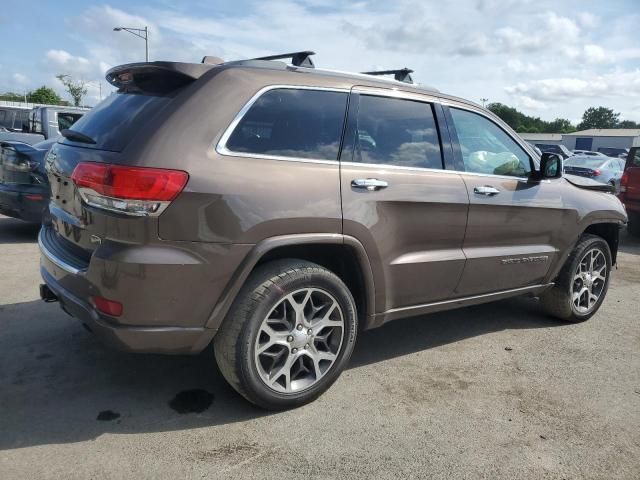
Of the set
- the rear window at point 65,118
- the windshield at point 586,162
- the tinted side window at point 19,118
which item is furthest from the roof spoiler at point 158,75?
the windshield at point 586,162

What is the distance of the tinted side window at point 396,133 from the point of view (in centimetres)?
328

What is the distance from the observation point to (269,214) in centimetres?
275

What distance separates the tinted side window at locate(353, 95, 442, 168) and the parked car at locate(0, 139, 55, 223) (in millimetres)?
4936

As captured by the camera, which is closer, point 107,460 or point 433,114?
point 107,460

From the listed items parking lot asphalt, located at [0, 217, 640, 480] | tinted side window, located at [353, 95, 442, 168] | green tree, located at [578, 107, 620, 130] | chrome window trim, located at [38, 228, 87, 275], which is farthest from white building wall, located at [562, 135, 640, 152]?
chrome window trim, located at [38, 228, 87, 275]

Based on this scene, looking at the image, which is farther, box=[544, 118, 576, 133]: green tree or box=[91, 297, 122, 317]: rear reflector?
box=[544, 118, 576, 133]: green tree

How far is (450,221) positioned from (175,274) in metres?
1.88

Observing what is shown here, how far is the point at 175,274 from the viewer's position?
2.58 metres

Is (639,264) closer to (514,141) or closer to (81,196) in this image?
(514,141)

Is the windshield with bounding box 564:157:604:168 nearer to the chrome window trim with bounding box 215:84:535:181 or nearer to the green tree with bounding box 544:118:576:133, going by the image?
the chrome window trim with bounding box 215:84:535:181

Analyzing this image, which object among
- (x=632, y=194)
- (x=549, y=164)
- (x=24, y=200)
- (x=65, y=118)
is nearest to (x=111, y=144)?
(x=549, y=164)

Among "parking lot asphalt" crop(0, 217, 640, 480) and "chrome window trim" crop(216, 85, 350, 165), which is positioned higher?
"chrome window trim" crop(216, 85, 350, 165)

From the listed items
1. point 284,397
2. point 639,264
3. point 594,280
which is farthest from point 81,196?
point 639,264

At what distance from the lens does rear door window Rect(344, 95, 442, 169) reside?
328 centimetres
